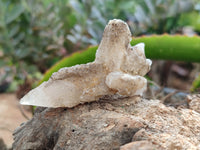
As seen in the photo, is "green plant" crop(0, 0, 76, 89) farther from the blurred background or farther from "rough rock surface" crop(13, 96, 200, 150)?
"rough rock surface" crop(13, 96, 200, 150)

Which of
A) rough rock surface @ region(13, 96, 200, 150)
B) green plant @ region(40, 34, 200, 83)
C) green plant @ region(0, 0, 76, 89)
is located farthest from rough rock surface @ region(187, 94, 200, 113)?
green plant @ region(0, 0, 76, 89)

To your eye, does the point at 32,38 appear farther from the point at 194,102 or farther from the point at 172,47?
→ the point at 194,102

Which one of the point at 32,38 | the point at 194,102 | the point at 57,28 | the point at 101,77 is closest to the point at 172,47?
the point at 194,102

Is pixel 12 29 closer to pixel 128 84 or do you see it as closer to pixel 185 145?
pixel 128 84

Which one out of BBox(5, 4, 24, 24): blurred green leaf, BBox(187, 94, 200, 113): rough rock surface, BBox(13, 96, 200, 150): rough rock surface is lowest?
BBox(187, 94, 200, 113): rough rock surface

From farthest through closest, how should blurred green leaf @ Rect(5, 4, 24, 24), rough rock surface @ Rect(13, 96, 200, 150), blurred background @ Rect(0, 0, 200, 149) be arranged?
blurred green leaf @ Rect(5, 4, 24, 24) → blurred background @ Rect(0, 0, 200, 149) → rough rock surface @ Rect(13, 96, 200, 150)

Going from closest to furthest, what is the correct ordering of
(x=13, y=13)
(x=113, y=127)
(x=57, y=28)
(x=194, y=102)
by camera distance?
(x=113, y=127), (x=194, y=102), (x=13, y=13), (x=57, y=28)

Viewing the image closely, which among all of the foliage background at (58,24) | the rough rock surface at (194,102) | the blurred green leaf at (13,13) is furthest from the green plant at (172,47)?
the blurred green leaf at (13,13)

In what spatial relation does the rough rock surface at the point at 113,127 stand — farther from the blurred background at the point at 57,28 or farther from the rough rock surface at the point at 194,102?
the blurred background at the point at 57,28
